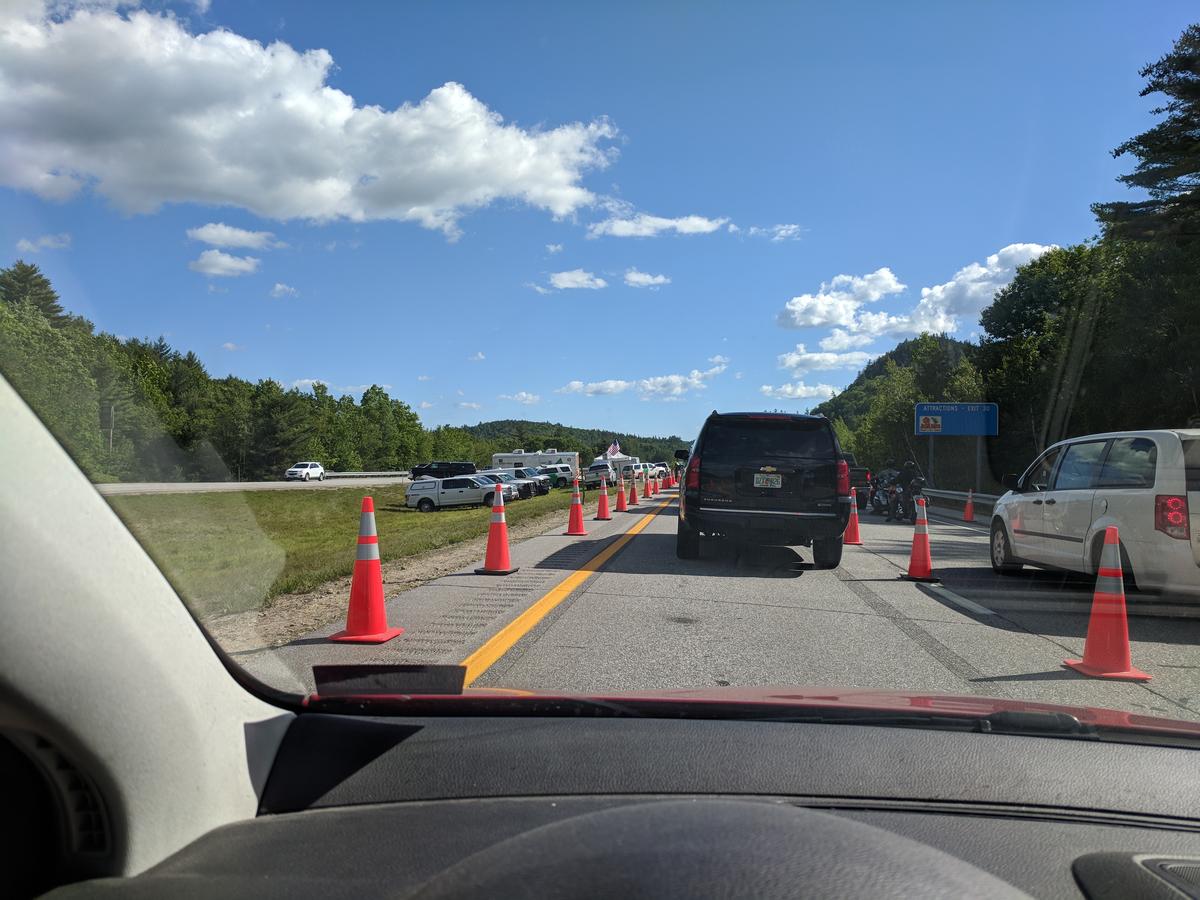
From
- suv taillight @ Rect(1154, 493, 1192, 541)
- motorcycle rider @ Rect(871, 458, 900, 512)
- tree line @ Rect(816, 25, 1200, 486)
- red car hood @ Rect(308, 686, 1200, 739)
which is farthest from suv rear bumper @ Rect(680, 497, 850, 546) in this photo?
tree line @ Rect(816, 25, 1200, 486)

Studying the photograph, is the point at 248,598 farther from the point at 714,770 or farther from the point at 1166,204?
the point at 1166,204

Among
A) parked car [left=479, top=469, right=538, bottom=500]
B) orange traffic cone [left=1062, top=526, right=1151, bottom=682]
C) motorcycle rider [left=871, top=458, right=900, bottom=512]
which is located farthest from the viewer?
parked car [left=479, top=469, right=538, bottom=500]

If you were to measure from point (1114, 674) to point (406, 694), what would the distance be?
214 inches

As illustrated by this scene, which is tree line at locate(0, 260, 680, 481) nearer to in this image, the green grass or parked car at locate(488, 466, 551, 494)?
the green grass

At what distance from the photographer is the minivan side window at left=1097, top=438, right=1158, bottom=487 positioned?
8.32m

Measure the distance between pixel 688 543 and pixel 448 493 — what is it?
110 feet

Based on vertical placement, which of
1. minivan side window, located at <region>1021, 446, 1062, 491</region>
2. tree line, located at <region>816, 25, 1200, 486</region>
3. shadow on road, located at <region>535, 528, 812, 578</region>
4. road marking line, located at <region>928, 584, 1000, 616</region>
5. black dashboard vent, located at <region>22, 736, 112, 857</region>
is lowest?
road marking line, located at <region>928, 584, 1000, 616</region>

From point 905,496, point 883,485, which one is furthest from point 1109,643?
point 883,485

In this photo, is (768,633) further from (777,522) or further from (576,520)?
(576,520)

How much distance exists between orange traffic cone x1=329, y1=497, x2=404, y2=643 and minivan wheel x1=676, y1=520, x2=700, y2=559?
6.41m

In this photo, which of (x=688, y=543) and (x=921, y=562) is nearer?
(x=921, y=562)

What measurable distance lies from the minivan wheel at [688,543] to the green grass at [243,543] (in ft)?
14.5

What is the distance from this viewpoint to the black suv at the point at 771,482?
1110 cm

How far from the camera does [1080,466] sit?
9703 mm
